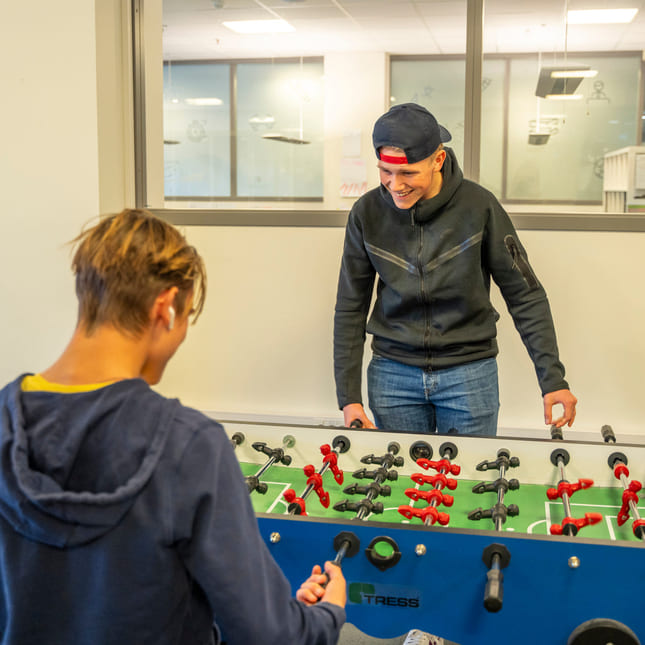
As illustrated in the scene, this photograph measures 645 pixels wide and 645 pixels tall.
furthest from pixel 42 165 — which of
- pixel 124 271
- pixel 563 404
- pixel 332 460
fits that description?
pixel 124 271

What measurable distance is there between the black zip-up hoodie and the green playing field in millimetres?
469

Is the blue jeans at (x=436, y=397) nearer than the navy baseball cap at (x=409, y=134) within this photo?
No

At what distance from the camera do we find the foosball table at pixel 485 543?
1.35m

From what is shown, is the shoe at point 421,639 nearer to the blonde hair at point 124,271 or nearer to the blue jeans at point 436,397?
the blue jeans at point 436,397

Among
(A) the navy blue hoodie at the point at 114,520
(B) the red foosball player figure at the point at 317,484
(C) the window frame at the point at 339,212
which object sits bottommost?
(B) the red foosball player figure at the point at 317,484

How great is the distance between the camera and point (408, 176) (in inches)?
85.7

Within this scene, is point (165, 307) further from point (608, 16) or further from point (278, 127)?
point (278, 127)

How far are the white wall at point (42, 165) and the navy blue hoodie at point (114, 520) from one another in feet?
9.46

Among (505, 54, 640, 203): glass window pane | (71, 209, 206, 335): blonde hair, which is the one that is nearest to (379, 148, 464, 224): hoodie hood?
(71, 209, 206, 335): blonde hair

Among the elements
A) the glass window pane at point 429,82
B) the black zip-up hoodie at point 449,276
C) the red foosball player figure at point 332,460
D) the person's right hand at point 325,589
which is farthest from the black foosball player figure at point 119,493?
the glass window pane at point 429,82

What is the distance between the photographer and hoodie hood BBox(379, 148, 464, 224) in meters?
2.26

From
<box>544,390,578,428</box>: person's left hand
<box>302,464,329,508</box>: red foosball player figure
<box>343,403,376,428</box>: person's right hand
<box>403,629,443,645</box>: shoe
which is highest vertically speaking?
<box>544,390,578,428</box>: person's left hand

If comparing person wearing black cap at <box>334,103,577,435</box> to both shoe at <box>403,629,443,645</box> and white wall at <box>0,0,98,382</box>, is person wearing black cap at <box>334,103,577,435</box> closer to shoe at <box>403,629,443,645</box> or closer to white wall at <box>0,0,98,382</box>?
shoe at <box>403,629,443,645</box>

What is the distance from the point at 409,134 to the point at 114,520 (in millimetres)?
1513
